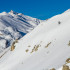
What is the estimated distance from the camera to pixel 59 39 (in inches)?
1190

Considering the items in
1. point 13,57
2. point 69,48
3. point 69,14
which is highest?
point 69,14

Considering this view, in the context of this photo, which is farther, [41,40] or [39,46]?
[41,40]

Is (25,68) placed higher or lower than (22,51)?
lower

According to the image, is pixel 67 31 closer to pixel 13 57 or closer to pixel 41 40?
pixel 41 40

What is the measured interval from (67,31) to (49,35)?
443cm

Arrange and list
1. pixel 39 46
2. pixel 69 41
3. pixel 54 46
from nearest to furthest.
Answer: pixel 69 41
pixel 54 46
pixel 39 46

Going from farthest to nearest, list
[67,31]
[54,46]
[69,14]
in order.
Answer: [69,14] < [67,31] < [54,46]

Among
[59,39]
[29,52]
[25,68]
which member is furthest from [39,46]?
[25,68]

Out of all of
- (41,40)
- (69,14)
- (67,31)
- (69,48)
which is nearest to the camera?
(69,48)

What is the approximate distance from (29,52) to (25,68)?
7.04 meters

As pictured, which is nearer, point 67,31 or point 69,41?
point 69,41

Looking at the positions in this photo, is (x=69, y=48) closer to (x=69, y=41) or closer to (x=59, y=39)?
(x=69, y=41)

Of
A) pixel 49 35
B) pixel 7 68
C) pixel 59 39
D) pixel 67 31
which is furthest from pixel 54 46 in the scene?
pixel 7 68

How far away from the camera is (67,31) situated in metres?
31.2
